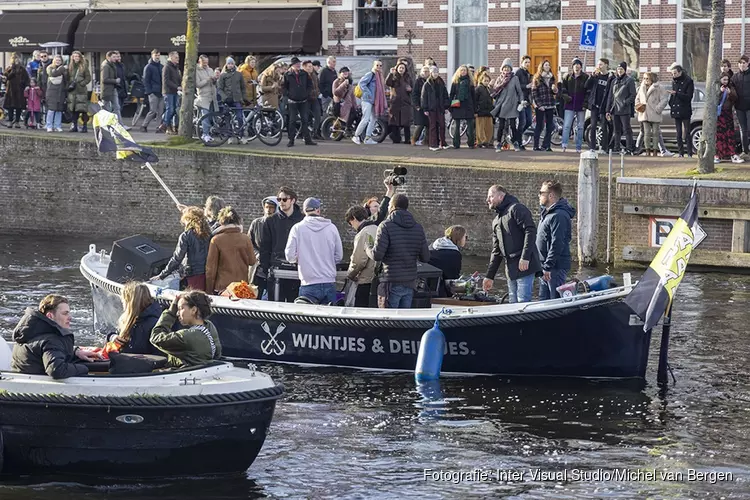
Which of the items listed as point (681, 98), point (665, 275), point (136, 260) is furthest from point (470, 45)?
point (665, 275)

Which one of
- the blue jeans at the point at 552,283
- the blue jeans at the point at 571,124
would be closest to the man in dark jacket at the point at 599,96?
the blue jeans at the point at 571,124

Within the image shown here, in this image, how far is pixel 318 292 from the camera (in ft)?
46.8

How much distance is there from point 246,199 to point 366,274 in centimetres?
1074

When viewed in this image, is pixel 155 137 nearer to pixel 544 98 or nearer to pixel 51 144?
pixel 51 144

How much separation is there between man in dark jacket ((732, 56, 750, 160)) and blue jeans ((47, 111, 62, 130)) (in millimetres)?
12678

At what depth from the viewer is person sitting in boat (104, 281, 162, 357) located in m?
11.3

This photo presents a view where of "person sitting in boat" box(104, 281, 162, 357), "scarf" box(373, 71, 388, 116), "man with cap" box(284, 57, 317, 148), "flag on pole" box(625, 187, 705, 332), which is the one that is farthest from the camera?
"scarf" box(373, 71, 388, 116)

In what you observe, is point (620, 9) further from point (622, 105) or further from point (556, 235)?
point (556, 235)

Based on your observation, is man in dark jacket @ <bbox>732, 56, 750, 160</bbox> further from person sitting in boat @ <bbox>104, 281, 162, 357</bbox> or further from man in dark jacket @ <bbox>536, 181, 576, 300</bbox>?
person sitting in boat @ <bbox>104, 281, 162, 357</bbox>

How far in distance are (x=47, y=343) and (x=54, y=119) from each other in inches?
710

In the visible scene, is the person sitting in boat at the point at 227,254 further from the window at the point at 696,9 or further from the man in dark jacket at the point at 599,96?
the window at the point at 696,9

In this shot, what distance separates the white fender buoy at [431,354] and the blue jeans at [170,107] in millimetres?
14758

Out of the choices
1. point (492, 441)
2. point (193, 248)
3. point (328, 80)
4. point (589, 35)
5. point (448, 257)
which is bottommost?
point (492, 441)

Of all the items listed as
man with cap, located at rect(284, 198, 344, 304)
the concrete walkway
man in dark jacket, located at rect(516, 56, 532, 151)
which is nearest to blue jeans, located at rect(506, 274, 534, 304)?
man with cap, located at rect(284, 198, 344, 304)
